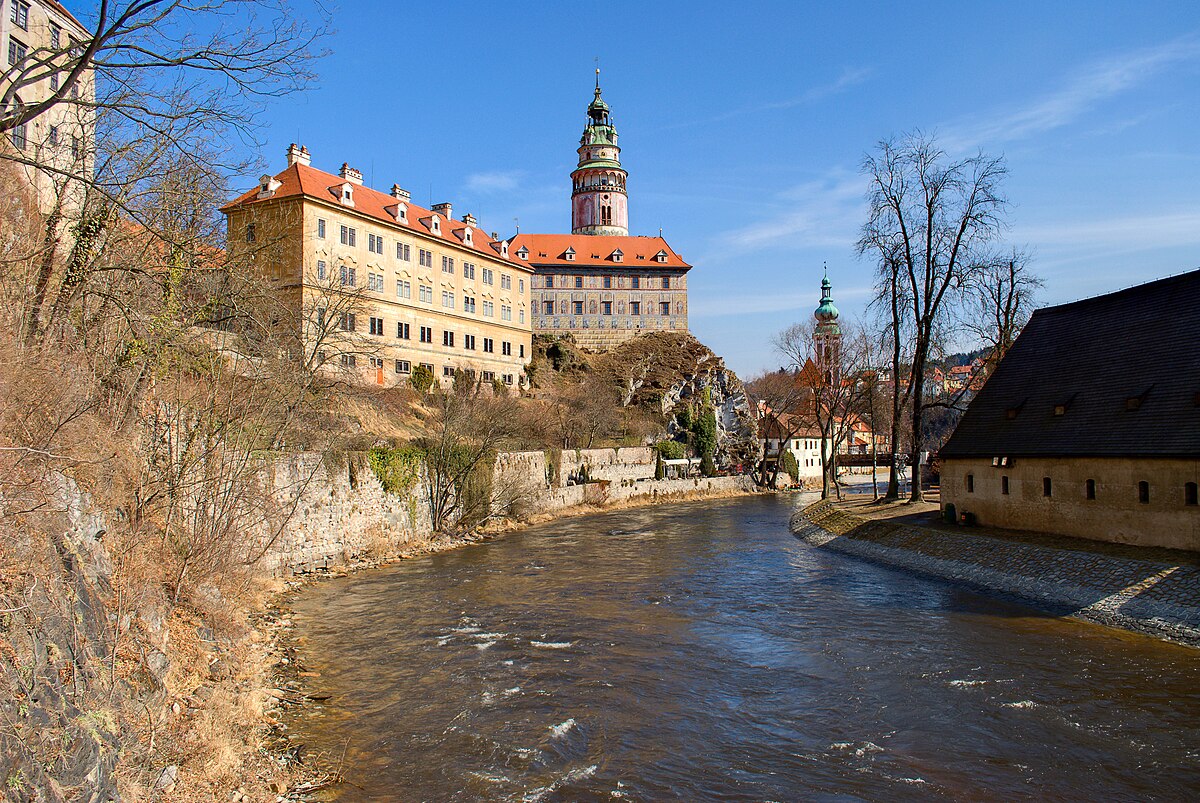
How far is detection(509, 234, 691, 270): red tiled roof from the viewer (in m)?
71.9

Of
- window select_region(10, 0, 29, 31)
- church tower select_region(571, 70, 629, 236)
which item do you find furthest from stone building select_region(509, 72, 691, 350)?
window select_region(10, 0, 29, 31)

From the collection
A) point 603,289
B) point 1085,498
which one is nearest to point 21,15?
point 1085,498

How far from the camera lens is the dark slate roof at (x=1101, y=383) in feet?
61.5

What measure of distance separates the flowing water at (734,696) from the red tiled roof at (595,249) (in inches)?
2139

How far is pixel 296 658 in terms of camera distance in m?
13.5

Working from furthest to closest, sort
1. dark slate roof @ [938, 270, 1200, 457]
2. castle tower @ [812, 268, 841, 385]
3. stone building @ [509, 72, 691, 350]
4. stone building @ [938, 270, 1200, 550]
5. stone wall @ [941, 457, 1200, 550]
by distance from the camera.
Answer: stone building @ [509, 72, 691, 350], castle tower @ [812, 268, 841, 385], dark slate roof @ [938, 270, 1200, 457], stone building @ [938, 270, 1200, 550], stone wall @ [941, 457, 1200, 550]

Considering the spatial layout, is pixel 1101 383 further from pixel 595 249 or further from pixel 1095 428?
pixel 595 249

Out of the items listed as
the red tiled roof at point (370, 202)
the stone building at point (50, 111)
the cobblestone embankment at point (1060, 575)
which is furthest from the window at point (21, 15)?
the cobblestone embankment at point (1060, 575)

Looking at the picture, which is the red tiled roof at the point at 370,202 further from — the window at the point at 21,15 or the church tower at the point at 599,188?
the church tower at the point at 599,188

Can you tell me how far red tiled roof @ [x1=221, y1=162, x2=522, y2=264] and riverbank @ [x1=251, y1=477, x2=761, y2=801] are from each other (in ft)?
60.2

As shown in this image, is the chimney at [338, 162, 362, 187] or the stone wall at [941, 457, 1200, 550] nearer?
the stone wall at [941, 457, 1200, 550]

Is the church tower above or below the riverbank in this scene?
above

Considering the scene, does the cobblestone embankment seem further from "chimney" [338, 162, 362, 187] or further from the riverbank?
"chimney" [338, 162, 362, 187]

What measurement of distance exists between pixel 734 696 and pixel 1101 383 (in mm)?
16167
